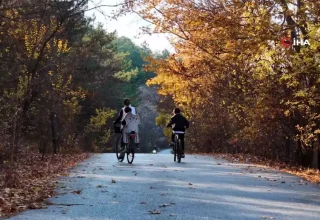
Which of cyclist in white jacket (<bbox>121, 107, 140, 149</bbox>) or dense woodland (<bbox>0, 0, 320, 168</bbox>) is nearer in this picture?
dense woodland (<bbox>0, 0, 320, 168</bbox>)

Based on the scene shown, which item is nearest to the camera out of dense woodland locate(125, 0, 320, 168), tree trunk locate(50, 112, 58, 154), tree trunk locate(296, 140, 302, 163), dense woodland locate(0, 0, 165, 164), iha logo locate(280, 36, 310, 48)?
dense woodland locate(125, 0, 320, 168)

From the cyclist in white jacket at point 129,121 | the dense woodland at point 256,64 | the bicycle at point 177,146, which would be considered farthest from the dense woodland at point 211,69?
the cyclist in white jacket at point 129,121

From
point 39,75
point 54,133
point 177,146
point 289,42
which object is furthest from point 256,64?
point 54,133

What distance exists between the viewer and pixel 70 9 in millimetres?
19391

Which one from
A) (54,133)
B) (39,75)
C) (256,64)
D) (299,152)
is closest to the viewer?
(256,64)

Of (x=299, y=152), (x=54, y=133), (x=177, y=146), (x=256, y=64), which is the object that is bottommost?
(x=299, y=152)

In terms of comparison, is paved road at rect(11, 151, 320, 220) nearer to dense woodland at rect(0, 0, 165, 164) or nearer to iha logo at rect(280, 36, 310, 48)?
dense woodland at rect(0, 0, 165, 164)

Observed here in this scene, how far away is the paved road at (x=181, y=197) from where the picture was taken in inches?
320

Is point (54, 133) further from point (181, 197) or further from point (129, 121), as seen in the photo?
point (181, 197)

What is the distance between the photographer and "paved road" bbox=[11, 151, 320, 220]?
814cm

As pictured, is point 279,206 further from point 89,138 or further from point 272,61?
point 89,138

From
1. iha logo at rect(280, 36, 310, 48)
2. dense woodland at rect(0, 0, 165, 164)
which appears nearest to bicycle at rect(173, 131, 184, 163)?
dense woodland at rect(0, 0, 165, 164)

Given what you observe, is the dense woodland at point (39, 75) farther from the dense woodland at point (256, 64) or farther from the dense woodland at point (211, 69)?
the dense woodland at point (256, 64)

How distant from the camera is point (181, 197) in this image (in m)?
9.89
